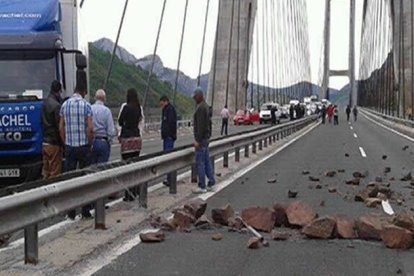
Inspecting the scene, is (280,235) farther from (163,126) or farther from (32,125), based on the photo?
(163,126)

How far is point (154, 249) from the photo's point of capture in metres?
8.67

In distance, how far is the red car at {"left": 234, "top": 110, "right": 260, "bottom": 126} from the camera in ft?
217

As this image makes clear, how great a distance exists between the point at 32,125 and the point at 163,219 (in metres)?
3.27

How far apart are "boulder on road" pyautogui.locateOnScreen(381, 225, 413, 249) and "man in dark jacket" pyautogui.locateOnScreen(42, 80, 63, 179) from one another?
4.85m

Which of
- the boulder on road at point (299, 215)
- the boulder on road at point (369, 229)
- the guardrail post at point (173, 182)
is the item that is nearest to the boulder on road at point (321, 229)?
the boulder on road at point (369, 229)

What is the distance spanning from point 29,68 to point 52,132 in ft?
7.24

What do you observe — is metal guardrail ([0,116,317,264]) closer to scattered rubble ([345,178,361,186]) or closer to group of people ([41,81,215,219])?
group of people ([41,81,215,219])

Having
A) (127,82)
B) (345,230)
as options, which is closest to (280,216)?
(345,230)

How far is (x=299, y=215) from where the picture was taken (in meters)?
10.0

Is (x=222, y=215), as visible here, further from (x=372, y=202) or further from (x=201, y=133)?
(x=201, y=133)

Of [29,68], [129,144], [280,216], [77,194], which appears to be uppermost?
[29,68]

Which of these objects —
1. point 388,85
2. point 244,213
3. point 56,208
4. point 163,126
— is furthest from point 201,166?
point 388,85

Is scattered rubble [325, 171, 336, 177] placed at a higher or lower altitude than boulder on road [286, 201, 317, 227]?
lower

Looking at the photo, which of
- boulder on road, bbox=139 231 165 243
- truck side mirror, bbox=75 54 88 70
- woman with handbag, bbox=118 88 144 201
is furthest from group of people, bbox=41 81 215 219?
boulder on road, bbox=139 231 165 243
